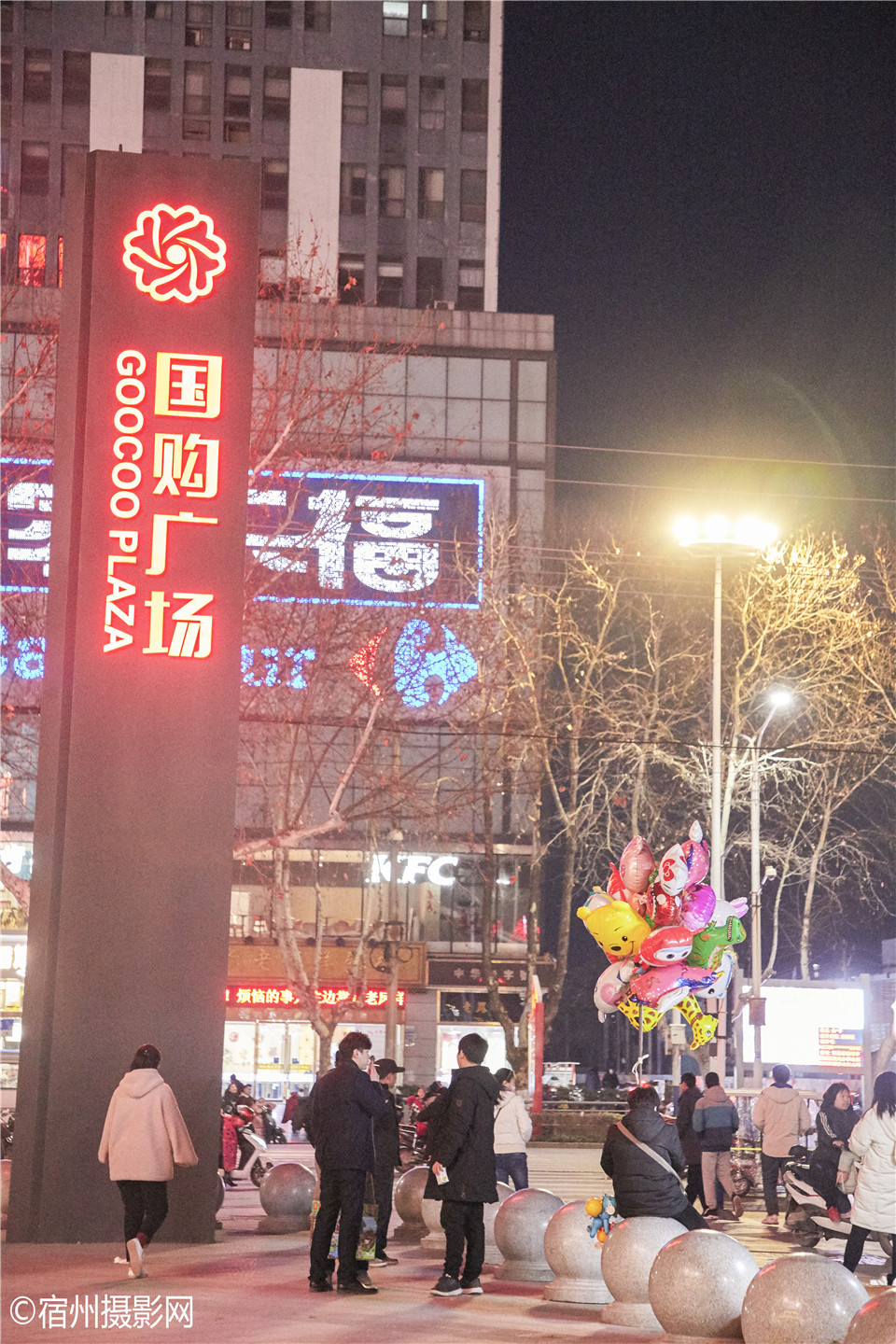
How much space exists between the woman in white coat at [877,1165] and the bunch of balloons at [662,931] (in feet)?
17.6

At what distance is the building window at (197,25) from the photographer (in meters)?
60.8

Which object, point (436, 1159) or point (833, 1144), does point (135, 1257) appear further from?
point (833, 1144)

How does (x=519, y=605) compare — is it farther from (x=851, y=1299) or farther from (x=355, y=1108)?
(x=851, y=1299)

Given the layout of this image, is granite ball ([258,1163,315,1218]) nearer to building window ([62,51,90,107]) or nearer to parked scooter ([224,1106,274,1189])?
parked scooter ([224,1106,274,1189])

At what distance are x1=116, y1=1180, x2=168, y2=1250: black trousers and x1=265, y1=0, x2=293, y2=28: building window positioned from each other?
5696 centimetres

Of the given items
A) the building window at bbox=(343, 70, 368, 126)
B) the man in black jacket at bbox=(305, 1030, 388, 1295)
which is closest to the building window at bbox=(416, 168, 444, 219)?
the building window at bbox=(343, 70, 368, 126)

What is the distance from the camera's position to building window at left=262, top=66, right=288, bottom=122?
6044 cm

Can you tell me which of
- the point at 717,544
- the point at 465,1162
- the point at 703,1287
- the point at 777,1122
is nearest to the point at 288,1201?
the point at 465,1162

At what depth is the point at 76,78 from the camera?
198ft

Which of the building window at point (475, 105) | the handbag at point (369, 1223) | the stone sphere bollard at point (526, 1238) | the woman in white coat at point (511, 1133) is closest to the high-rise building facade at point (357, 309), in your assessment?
the building window at point (475, 105)

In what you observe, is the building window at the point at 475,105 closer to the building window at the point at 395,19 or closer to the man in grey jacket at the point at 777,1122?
the building window at the point at 395,19

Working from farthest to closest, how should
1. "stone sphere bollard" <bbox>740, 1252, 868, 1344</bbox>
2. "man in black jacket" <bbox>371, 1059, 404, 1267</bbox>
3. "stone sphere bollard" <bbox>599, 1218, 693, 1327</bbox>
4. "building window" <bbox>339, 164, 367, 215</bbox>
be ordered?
"building window" <bbox>339, 164, 367, 215</bbox> < "man in black jacket" <bbox>371, 1059, 404, 1267</bbox> < "stone sphere bollard" <bbox>599, 1218, 693, 1327</bbox> < "stone sphere bollard" <bbox>740, 1252, 868, 1344</bbox>

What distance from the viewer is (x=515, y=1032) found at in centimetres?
4328

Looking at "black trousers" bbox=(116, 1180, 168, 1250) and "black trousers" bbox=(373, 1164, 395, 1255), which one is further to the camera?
"black trousers" bbox=(373, 1164, 395, 1255)
